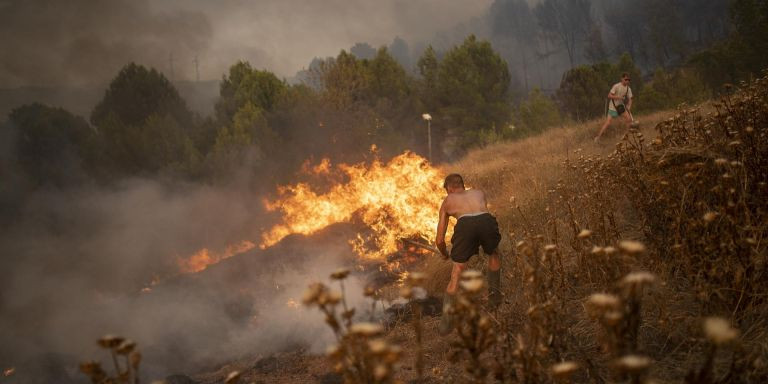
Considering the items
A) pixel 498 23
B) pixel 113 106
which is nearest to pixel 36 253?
pixel 113 106

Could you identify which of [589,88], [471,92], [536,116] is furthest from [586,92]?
[471,92]

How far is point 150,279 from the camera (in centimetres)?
1355

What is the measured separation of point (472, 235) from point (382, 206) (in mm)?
4922

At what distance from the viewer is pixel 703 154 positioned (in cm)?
351

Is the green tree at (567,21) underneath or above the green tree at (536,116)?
above

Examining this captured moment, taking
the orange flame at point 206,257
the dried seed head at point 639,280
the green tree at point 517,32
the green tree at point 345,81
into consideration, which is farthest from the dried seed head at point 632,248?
the green tree at point 517,32

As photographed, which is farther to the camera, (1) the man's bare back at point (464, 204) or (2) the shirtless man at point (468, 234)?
(1) the man's bare back at point (464, 204)

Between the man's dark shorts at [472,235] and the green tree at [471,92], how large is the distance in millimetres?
20208

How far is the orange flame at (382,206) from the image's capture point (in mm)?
8891

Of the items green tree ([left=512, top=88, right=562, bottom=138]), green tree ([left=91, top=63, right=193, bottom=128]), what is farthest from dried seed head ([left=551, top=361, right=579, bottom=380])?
green tree ([left=91, top=63, right=193, bottom=128])

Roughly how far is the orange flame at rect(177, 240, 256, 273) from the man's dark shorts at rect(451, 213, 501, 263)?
978 centimetres

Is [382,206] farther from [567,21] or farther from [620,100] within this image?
[567,21]

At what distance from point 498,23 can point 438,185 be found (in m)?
91.7

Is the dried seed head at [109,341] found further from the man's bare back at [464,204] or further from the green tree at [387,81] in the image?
the green tree at [387,81]
